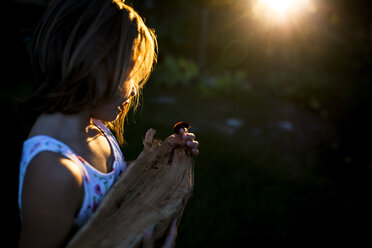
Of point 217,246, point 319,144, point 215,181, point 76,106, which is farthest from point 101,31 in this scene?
point 319,144

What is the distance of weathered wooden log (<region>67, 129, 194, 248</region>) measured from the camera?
973mm

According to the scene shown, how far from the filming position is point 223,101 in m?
7.32

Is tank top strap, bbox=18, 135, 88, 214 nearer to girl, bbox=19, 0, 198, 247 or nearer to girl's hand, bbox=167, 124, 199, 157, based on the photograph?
girl, bbox=19, 0, 198, 247

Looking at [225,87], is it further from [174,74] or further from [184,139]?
[184,139]

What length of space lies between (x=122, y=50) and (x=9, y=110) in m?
0.55

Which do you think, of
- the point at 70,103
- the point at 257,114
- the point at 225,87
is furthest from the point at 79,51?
the point at 225,87

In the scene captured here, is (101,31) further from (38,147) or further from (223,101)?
Result: (223,101)

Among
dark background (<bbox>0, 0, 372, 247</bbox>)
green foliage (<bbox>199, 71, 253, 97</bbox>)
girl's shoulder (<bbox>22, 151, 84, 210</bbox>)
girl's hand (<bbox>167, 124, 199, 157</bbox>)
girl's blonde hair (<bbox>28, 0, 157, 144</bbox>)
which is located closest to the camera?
girl's shoulder (<bbox>22, 151, 84, 210</bbox>)

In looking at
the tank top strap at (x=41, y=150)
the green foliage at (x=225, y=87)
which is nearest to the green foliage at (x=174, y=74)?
the green foliage at (x=225, y=87)

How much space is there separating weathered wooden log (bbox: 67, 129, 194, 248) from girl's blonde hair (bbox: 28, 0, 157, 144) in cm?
36

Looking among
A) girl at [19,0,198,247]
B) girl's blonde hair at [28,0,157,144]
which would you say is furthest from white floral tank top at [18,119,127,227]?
girl's blonde hair at [28,0,157,144]

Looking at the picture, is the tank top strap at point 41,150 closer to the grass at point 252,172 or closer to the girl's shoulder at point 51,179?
the girl's shoulder at point 51,179

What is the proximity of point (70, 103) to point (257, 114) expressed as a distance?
19.1 feet

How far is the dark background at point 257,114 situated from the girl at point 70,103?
17cm
